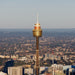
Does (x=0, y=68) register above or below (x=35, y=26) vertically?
below

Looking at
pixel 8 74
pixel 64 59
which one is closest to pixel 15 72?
pixel 8 74

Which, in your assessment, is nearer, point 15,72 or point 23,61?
point 15,72

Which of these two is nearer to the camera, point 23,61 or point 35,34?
point 35,34

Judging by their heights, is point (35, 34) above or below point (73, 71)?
above

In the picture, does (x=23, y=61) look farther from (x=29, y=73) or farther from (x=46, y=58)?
(x=29, y=73)

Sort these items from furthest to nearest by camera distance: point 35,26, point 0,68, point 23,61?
point 23,61 → point 0,68 → point 35,26

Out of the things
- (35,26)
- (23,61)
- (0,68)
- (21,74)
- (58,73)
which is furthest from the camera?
(23,61)

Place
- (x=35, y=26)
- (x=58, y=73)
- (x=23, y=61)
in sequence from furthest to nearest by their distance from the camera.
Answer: (x=23, y=61) → (x=58, y=73) → (x=35, y=26)

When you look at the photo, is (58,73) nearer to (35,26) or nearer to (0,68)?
(0,68)

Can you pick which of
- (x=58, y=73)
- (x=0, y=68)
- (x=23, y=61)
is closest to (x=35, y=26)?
(x=58, y=73)
